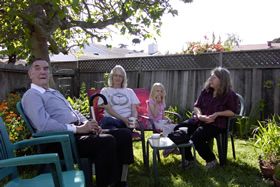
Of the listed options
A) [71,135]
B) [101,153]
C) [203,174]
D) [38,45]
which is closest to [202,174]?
[203,174]

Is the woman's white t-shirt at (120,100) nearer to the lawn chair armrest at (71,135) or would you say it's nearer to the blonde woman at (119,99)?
the blonde woman at (119,99)

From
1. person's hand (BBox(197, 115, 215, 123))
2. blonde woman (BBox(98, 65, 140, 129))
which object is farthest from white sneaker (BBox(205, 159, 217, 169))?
blonde woman (BBox(98, 65, 140, 129))

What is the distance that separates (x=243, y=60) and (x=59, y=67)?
20.2ft

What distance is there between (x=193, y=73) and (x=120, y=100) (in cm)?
311

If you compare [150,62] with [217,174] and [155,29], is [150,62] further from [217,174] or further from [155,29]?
[217,174]

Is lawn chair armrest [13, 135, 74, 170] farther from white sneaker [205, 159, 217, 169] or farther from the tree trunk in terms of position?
the tree trunk

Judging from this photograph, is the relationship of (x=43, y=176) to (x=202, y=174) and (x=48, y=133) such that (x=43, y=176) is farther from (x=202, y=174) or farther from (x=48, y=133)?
(x=202, y=174)

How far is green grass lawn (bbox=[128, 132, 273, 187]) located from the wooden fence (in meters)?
2.05

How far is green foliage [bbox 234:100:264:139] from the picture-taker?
181 inches

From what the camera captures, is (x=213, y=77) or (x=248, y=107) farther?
(x=248, y=107)

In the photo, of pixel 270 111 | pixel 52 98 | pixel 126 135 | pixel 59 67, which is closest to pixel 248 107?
pixel 270 111

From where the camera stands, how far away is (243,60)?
5.25 meters

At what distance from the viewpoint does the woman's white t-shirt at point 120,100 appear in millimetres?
3254

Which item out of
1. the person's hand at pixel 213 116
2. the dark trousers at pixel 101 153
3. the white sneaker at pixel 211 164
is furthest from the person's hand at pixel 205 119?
the dark trousers at pixel 101 153
